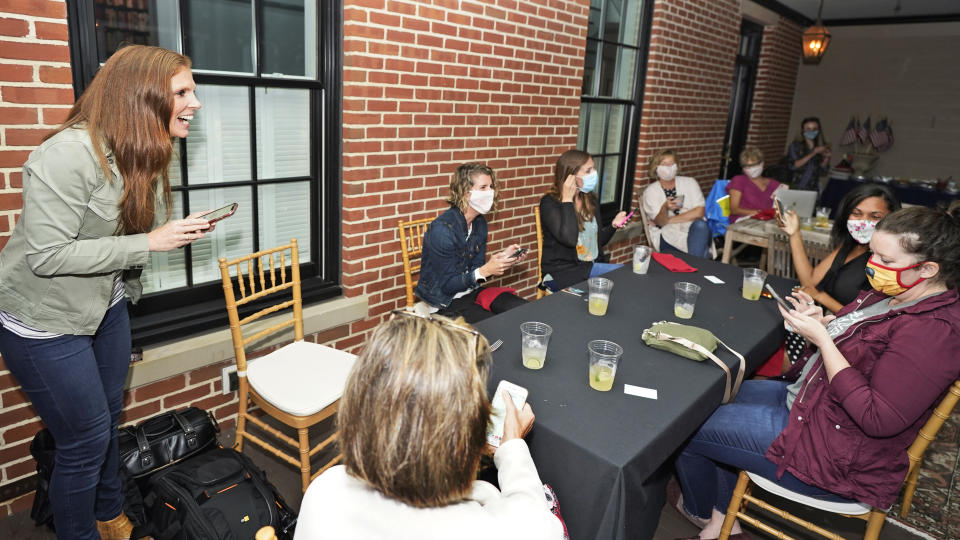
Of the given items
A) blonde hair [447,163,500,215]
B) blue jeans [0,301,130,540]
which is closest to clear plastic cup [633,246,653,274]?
blonde hair [447,163,500,215]

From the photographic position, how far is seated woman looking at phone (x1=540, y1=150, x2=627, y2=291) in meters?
3.42

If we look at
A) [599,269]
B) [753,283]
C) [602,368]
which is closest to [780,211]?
[753,283]

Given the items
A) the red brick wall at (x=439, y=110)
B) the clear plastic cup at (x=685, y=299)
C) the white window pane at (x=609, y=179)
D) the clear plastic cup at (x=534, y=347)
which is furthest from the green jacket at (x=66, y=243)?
the white window pane at (x=609, y=179)

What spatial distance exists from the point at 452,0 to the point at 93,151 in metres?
2.15

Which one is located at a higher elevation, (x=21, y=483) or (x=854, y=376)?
(x=854, y=376)

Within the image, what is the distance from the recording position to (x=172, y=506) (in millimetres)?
1853

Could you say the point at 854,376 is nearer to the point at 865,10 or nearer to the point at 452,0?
the point at 452,0

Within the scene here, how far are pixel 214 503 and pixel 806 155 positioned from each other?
8.11 metres

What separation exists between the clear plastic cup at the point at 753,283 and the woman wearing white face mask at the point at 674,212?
1.99 meters

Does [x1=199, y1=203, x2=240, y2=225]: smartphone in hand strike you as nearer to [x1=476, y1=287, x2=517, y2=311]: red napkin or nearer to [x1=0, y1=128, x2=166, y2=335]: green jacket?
[x1=0, y1=128, x2=166, y2=335]: green jacket

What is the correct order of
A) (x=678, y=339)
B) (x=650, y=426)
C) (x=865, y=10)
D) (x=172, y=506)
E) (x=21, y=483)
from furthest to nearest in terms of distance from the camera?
(x=865, y=10)
(x=21, y=483)
(x=678, y=339)
(x=172, y=506)
(x=650, y=426)

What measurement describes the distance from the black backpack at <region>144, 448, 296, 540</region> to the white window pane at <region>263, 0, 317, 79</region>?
1.76 m

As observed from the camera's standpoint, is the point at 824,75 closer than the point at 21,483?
No

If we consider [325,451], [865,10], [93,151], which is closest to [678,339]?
[325,451]
